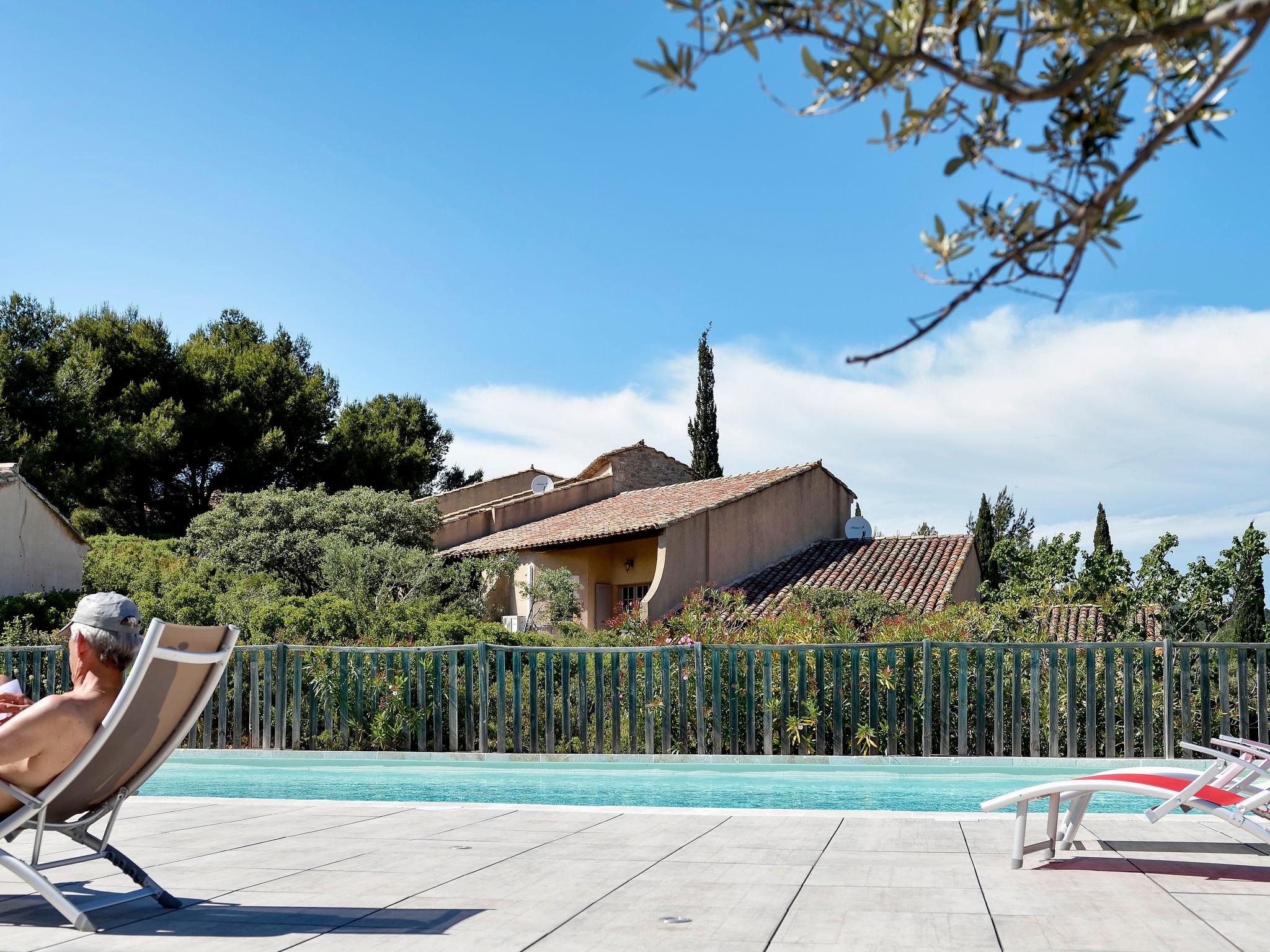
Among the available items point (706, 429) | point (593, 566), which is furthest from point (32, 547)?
point (706, 429)

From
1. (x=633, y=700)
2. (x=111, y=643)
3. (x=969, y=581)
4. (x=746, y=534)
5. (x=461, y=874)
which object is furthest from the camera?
(x=969, y=581)

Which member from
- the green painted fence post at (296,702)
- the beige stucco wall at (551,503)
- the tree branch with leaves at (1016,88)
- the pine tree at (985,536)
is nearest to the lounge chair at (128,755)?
the tree branch with leaves at (1016,88)

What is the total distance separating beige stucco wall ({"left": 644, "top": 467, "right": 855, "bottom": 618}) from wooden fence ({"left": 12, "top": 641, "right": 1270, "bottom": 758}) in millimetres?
10376

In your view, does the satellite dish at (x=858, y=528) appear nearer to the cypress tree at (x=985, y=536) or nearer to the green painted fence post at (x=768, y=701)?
the cypress tree at (x=985, y=536)

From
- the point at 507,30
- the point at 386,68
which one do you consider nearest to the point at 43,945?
the point at 507,30

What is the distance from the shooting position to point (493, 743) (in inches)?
469

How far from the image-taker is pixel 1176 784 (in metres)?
5.08

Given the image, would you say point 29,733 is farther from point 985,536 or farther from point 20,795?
point 985,536

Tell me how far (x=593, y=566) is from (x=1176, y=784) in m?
22.4

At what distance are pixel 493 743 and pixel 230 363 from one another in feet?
99.6

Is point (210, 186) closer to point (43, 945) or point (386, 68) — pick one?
point (386, 68)

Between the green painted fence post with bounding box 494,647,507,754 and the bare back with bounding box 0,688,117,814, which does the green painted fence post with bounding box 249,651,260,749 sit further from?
the bare back with bounding box 0,688,117,814

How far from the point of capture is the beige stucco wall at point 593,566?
1035 inches

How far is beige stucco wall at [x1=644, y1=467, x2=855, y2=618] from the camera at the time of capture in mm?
24453
